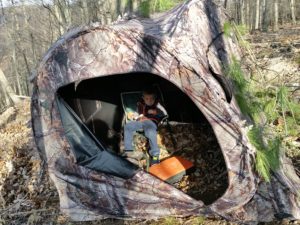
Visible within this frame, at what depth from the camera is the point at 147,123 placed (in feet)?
18.2

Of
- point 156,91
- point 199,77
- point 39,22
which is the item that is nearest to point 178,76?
point 199,77

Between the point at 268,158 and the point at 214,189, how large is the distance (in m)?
1.38

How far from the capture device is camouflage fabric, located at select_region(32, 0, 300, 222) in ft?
12.5

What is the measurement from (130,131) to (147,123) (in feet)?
0.89

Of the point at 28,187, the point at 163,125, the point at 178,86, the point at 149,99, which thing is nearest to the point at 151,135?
the point at 149,99

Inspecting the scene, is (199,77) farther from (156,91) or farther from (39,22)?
(39,22)

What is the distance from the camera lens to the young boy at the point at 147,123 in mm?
5418

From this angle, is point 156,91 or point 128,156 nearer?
point 128,156

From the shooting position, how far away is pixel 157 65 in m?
3.86

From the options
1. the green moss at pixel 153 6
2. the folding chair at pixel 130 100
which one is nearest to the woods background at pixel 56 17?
the green moss at pixel 153 6

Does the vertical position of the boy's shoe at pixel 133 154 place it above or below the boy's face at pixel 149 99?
below

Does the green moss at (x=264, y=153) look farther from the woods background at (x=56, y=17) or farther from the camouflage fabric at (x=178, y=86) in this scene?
the woods background at (x=56, y=17)

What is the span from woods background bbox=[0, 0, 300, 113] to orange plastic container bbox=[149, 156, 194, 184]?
7.00 ft

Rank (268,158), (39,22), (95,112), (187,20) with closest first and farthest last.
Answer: (268,158) → (187,20) → (95,112) → (39,22)
